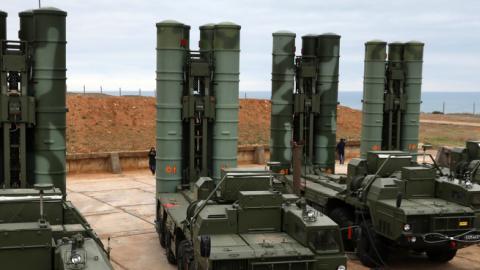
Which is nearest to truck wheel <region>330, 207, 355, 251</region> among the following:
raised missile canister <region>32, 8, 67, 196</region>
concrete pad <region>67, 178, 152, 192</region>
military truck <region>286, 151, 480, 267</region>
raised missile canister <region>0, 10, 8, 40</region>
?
military truck <region>286, 151, 480, 267</region>

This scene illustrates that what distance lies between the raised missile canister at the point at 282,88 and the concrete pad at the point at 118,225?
446 centimetres

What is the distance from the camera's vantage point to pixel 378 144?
18812 millimetres

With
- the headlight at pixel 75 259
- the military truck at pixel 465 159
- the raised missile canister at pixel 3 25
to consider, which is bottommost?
the headlight at pixel 75 259

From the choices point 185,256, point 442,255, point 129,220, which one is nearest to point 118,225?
point 129,220

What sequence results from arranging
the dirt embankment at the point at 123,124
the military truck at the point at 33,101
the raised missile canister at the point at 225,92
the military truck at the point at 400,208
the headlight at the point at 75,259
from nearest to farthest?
1. the headlight at the point at 75,259
2. the military truck at the point at 400,208
3. the military truck at the point at 33,101
4. the raised missile canister at the point at 225,92
5. the dirt embankment at the point at 123,124

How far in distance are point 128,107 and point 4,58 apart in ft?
79.2

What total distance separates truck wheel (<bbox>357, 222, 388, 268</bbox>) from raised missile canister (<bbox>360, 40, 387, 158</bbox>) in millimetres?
6419

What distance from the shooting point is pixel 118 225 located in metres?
14.9

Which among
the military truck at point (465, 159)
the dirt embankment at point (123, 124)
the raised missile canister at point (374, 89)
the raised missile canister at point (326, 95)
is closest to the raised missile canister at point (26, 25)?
the raised missile canister at point (326, 95)

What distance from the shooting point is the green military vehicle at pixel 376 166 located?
11430 millimetres

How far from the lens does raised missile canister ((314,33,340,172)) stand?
1733 cm

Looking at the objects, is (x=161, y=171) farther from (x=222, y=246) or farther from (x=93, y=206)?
(x=222, y=246)

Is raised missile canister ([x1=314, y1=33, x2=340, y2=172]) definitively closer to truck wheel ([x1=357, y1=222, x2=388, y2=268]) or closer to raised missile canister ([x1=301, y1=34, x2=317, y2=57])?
raised missile canister ([x1=301, y1=34, x2=317, y2=57])

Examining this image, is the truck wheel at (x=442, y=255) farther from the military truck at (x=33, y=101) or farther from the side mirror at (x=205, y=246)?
the military truck at (x=33, y=101)
